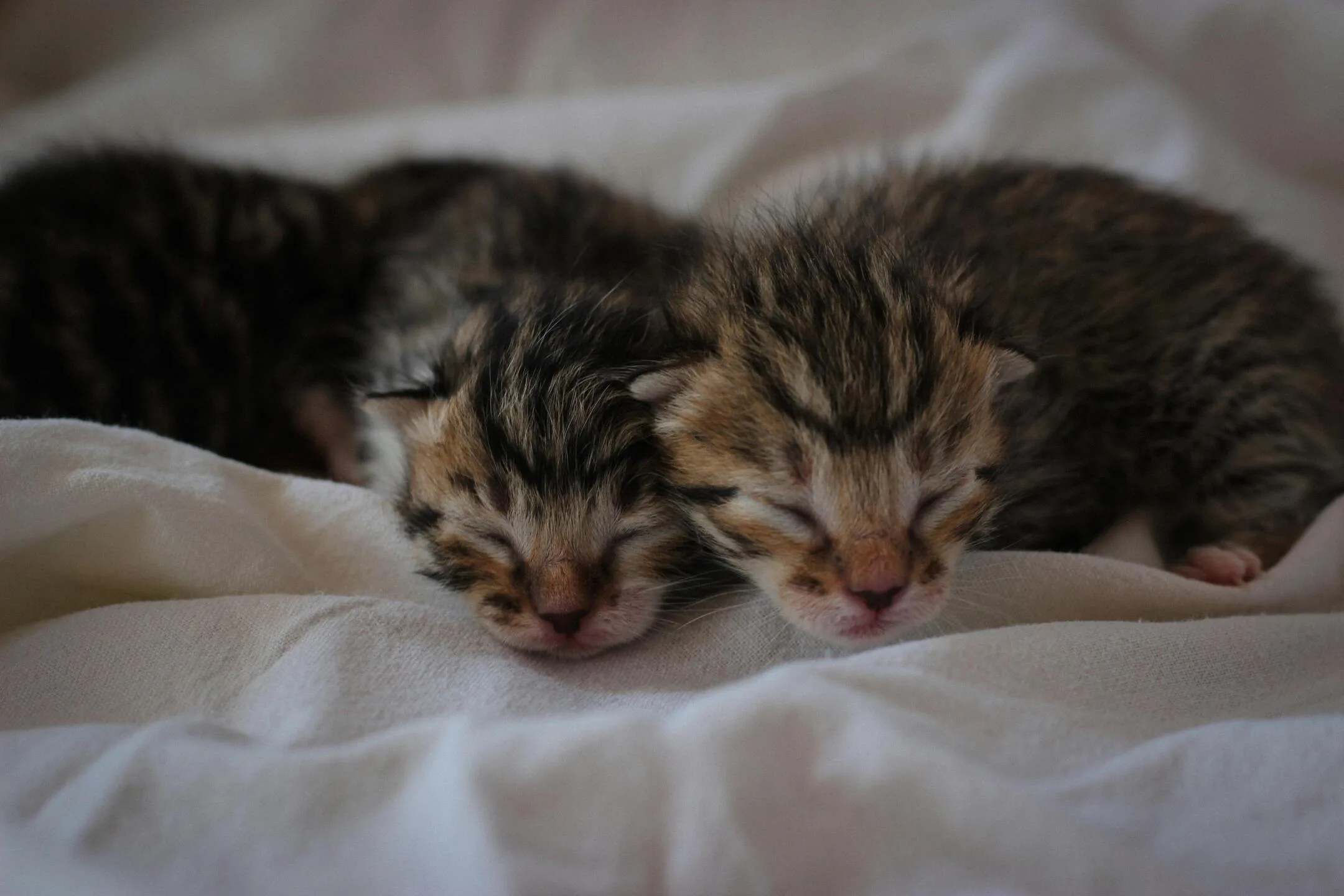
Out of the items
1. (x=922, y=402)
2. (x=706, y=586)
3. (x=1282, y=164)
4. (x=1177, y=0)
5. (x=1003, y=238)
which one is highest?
(x=1177, y=0)

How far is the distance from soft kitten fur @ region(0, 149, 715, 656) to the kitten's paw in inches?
33.9

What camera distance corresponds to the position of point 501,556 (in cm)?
150

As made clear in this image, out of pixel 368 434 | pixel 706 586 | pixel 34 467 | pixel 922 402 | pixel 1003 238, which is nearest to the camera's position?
pixel 922 402

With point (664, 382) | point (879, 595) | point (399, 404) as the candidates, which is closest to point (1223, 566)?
point (879, 595)

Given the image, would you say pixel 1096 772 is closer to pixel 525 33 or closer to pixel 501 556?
pixel 501 556

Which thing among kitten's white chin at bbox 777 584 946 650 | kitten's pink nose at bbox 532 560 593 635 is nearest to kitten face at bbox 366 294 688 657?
kitten's pink nose at bbox 532 560 593 635

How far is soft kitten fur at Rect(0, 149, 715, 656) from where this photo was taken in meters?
1.49

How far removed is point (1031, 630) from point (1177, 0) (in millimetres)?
1995

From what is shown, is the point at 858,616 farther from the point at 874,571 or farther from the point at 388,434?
the point at 388,434

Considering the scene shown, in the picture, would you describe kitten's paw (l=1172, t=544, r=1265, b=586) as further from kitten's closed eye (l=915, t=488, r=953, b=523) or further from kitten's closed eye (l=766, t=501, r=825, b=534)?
kitten's closed eye (l=766, t=501, r=825, b=534)

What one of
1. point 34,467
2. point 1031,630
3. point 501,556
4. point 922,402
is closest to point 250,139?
point 34,467

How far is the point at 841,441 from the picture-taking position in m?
1.33

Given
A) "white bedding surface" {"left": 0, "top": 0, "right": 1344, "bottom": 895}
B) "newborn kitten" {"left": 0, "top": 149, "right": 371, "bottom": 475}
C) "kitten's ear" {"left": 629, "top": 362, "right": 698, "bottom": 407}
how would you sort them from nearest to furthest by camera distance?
1. "white bedding surface" {"left": 0, "top": 0, "right": 1344, "bottom": 895}
2. "kitten's ear" {"left": 629, "top": 362, "right": 698, "bottom": 407}
3. "newborn kitten" {"left": 0, "top": 149, "right": 371, "bottom": 475}

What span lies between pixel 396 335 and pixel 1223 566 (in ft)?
4.95
